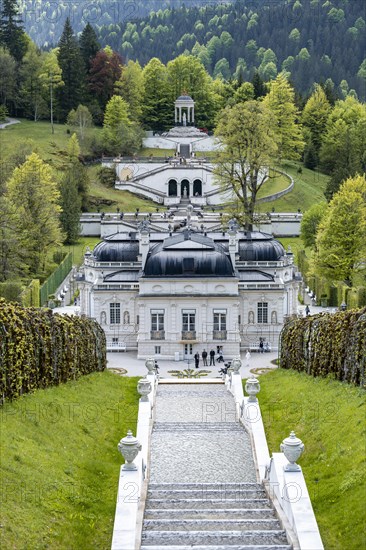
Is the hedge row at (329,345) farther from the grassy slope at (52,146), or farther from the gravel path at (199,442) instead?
the grassy slope at (52,146)

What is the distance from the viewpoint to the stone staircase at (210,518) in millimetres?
19984

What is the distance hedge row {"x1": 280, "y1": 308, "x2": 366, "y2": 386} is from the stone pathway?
12.0ft

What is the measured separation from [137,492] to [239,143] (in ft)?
198

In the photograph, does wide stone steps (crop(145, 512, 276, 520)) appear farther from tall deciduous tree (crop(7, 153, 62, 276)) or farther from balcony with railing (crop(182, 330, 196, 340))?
tall deciduous tree (crop(7, 153, 62, 276))

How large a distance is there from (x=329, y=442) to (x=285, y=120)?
271 ft

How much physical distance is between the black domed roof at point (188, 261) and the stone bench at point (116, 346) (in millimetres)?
4554

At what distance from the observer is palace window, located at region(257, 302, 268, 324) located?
54312mm

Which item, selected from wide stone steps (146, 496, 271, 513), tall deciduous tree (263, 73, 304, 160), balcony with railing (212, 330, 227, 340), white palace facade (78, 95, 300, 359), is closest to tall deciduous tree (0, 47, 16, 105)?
tall deciduous tree (263, 73, 304, 160)

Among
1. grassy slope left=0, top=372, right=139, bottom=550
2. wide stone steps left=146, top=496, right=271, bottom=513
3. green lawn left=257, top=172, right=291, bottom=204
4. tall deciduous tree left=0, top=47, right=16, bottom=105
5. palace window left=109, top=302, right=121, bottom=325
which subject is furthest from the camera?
tall deciduous tree left=0, top=47, right=16, bottom=105

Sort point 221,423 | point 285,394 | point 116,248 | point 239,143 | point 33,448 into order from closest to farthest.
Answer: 1. point 33,448
2. point 221,423
3. point 285,394
4. point 116,248
5. point 239,143

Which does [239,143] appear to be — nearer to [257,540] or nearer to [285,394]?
[285,394]

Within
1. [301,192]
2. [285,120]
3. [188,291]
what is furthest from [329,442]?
[285,120]

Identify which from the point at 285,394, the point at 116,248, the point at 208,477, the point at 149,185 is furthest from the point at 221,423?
the point at 149,185

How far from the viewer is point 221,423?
103 feet
